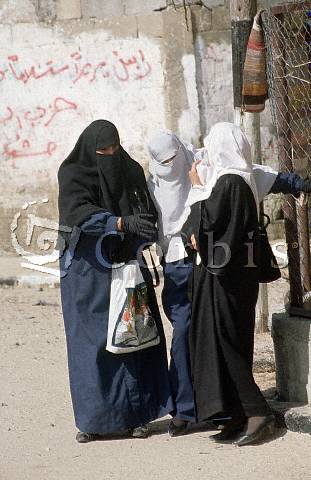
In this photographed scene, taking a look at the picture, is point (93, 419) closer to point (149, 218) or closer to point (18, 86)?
point (149, 218)

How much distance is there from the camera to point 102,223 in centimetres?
558

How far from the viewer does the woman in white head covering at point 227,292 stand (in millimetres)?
5355

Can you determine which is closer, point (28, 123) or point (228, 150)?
point (228, 150)

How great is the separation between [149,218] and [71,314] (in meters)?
0.65

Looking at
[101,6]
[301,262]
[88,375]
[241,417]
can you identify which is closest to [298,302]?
[301,262]

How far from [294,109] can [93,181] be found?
113cm

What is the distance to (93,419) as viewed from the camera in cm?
575

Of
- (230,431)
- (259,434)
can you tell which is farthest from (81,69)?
(259,434)

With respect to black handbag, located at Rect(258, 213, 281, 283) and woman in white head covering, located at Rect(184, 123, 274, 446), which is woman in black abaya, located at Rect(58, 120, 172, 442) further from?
black handbag, located at Rect(258, 213, 281, 283)

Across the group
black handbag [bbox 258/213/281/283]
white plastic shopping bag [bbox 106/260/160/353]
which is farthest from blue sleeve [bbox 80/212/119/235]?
black handbag [bbox 258/213/281/283]

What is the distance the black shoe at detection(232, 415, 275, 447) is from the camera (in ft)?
18.1

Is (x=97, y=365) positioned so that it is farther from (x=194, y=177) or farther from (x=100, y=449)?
(x=194, y=177)

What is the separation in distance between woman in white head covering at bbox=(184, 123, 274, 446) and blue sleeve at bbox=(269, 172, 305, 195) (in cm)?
22

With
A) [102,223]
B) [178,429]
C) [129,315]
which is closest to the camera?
[102,223]
